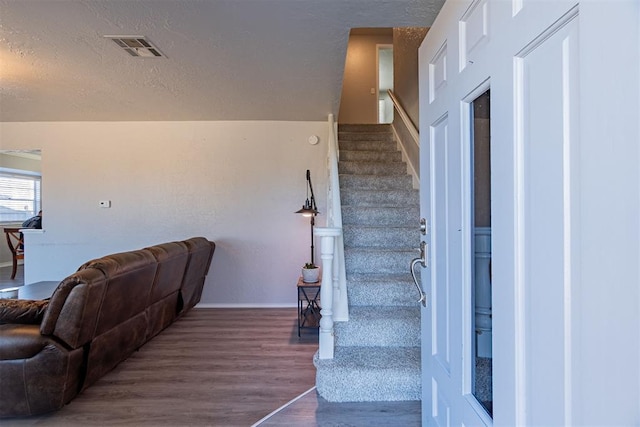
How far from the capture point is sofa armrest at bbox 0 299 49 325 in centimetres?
186

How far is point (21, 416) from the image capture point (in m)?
1.83

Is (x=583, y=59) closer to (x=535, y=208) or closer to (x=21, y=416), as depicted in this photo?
(x=535, y=208)

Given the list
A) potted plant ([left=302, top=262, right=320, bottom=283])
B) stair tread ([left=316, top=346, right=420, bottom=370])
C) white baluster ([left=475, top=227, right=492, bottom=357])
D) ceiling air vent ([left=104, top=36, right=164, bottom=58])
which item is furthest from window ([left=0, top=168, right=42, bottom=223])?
white baluster ([left=475, top=227, right=492, bottom=357])

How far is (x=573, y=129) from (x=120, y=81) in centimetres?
338

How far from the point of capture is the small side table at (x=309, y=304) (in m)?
3.09

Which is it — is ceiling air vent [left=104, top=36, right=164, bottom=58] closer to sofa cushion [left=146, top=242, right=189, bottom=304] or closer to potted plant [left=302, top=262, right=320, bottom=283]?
sofa cushion [left=146, top=242, right=189, bottom=304]

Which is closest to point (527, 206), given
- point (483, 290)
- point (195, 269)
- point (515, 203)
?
point (515, 203)

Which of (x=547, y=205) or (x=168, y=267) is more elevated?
(x=547, y=205)

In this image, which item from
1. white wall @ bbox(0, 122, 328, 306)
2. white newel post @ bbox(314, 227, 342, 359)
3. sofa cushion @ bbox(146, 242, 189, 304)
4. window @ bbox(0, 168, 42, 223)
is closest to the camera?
white newel post @ bbox(314, 227, 342, 359)

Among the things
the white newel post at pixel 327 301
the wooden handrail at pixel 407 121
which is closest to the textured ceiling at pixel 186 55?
the wooden handrail at pixel 407 121

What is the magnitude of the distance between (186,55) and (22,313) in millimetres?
→ 1975

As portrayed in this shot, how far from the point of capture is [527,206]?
0.71 meters

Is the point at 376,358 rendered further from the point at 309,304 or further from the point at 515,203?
the point at 515,203

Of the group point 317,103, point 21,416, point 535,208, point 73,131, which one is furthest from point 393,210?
point 73,131
